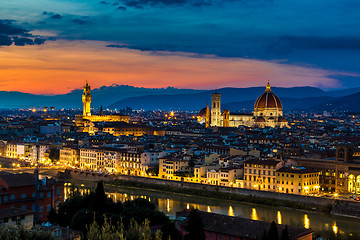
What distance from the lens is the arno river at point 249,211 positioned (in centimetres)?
2281

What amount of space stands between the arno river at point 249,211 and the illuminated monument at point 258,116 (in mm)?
49754

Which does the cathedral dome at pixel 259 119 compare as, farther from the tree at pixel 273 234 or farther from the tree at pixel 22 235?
the tree at pixel 22 235

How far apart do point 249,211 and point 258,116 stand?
56792 millimetres

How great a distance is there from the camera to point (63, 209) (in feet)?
69.0

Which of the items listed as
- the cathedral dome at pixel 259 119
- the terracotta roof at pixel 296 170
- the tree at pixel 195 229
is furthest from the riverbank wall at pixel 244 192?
the cathedral dome at pixel 259 119

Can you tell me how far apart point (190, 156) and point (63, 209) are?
14.5 meters

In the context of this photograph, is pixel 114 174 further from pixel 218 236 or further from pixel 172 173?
pixel 218 236

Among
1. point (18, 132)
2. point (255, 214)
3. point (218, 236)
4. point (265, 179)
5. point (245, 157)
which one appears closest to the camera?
point (218, 236)

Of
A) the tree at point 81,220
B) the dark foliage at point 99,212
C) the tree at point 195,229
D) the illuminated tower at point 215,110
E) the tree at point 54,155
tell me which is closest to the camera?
the tree at point 195,229

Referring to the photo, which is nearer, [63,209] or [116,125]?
[63,209]

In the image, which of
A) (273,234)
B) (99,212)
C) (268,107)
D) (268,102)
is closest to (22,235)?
(273,234)

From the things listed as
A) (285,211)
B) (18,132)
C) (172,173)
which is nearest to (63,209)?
(285,211)

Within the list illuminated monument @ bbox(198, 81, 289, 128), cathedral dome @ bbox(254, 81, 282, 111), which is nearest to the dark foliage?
illuminated monument @ bbox(198, 81, 289, 128)

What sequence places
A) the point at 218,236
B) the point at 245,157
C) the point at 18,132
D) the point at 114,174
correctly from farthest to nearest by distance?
1. the point at 18,132
2. the point at 114,174
3. the point at 245,157
4. the point at 218,236
